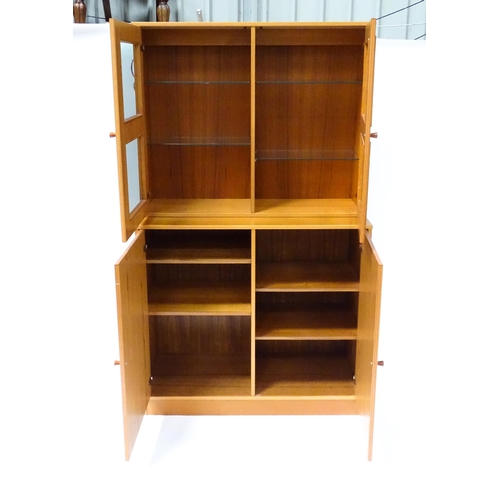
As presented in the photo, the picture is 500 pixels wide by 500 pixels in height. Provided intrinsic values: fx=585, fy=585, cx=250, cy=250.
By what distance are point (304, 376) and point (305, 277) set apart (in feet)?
1.71

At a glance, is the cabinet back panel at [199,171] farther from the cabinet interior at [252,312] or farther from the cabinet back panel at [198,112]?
the cabinet interior at [252,312]

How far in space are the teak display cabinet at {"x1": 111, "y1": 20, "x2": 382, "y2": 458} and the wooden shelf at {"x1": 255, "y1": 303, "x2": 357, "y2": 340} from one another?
0.4 inches

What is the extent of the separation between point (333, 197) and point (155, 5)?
4.66 feet

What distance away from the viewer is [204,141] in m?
2.97

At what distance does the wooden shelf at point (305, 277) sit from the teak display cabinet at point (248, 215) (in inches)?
0.4

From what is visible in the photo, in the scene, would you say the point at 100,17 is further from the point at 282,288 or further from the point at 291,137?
the point at 282,288

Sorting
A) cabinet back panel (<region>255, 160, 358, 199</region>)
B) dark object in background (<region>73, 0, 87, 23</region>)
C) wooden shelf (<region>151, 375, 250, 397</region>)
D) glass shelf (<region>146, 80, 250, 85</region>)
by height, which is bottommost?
wooden shelf (<region>151, 375, 250, 397</region>)

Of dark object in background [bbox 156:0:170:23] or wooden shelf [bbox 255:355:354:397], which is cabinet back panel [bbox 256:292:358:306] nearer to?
wooden shelf [bbox 255:355:354:397]

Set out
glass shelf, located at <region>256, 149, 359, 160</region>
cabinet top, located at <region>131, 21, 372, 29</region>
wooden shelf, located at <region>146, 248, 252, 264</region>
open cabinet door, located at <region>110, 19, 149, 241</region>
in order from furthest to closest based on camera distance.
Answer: glass shelf, located at <region>256, 149, 359, 160</region> < wooden shelf, located at <region>146, 248, 252, 264</region> < cabinet top, located at <region>131, 21, 372, 29</region> < open cabinet door, located at <region>110, 19, 149, 241</region>

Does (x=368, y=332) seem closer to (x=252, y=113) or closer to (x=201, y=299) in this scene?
(x=201, y=299)

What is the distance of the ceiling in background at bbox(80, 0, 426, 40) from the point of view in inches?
124

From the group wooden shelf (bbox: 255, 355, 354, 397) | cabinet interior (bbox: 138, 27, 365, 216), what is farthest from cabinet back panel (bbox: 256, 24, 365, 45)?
A: wooden shelf (bbox: 255, 355, 354, 397)

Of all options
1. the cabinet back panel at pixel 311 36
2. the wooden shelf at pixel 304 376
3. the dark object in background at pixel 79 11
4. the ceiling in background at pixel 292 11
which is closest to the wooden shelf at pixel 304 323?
the wooden shelf at pixel 304 376

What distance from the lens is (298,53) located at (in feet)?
9.30
